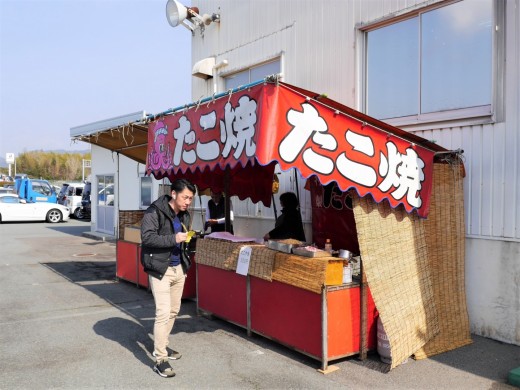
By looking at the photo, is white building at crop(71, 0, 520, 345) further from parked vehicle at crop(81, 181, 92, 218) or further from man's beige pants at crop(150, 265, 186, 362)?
parked vehicle at crop(81, 181, 92, 218)

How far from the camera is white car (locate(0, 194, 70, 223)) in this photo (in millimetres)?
22344

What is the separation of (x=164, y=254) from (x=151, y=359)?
4.24 feet

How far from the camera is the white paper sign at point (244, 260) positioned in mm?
5414

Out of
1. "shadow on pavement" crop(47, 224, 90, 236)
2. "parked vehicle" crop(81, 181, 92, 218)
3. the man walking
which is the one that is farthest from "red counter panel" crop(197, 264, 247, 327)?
"parked vehicle" crop(81, 181, 92, 218)

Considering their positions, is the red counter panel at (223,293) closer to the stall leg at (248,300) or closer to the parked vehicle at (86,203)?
the stall leg at (248,300)

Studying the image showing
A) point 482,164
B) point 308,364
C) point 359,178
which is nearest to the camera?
point 359,178

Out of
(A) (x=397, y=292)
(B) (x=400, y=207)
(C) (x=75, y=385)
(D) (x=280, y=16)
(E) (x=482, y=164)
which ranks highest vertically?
(D) (x=280, y=16)

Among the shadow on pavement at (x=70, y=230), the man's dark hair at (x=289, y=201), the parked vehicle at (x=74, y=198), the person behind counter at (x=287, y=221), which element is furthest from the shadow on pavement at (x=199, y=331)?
the parked vehicle at (x=74, y=198)

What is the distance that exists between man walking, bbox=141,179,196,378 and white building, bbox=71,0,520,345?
3.51m

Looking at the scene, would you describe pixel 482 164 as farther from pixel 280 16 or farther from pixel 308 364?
pixel 280 16

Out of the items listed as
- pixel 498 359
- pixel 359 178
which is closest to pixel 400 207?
pixel 359 178

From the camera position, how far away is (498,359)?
4773 mm

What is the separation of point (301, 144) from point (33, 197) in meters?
25.9

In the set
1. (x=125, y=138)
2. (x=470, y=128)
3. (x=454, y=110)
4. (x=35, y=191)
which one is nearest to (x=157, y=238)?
(x=470, y=128)
